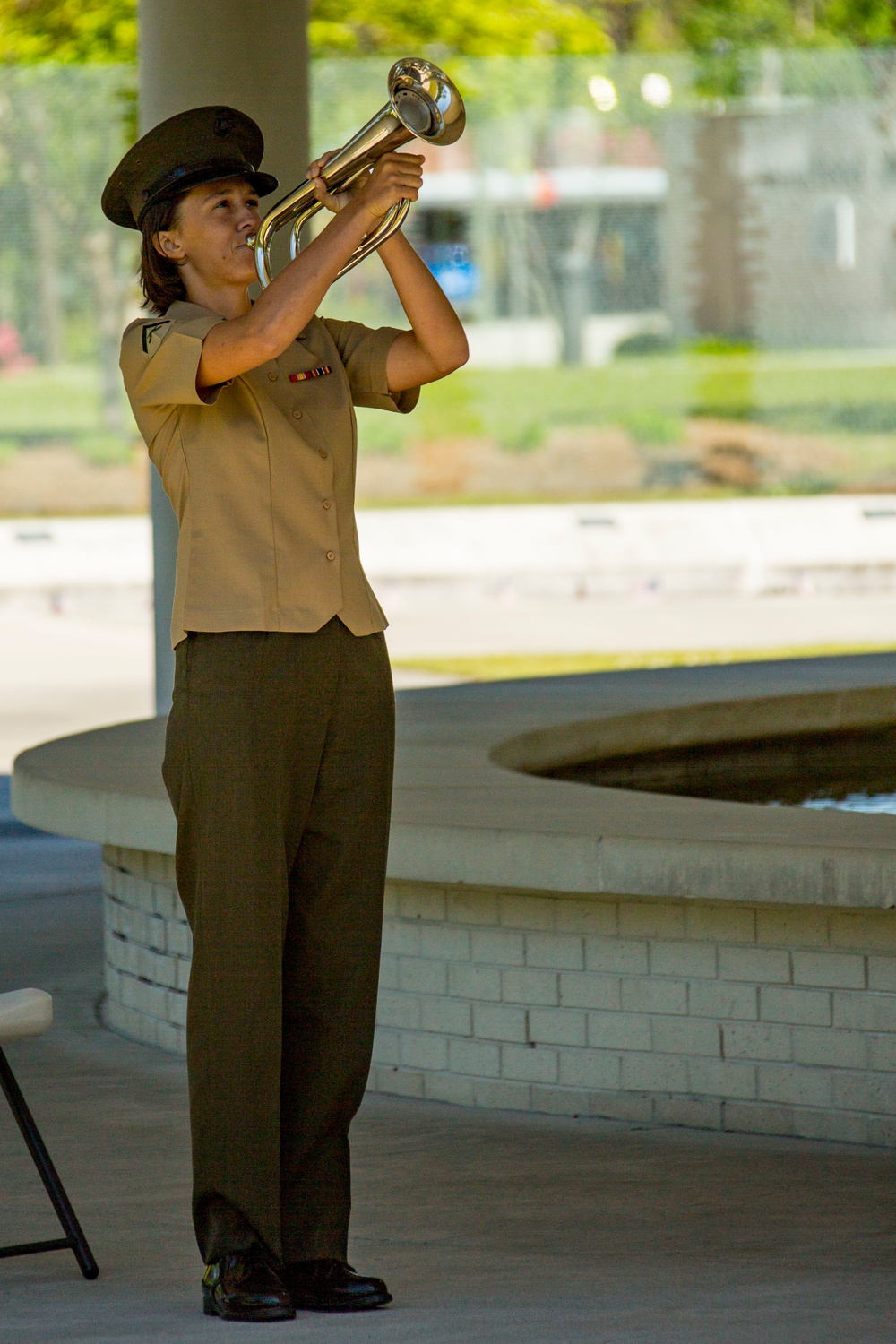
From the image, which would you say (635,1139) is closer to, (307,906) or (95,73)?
(307,906)

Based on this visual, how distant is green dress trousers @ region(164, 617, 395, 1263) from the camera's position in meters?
3.53

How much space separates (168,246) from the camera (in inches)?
141

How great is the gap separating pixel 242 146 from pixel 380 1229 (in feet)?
6.37

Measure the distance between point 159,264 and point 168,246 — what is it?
44 mm

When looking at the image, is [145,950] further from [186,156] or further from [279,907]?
[186,156]

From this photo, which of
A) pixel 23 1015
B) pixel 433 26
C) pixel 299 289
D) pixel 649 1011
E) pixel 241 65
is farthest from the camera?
pixel 433 26

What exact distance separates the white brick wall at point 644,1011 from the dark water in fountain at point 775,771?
5.45 feet

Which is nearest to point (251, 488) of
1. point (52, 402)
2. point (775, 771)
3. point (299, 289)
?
point (299, 289)

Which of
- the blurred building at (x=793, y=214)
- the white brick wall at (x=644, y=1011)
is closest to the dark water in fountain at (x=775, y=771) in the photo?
the white brick wall at (x=644, y=1011)

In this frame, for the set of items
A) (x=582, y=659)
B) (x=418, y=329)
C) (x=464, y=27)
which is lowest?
(x=582, y=659)

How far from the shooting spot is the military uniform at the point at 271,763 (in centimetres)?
352

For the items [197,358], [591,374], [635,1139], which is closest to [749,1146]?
[635,1139]

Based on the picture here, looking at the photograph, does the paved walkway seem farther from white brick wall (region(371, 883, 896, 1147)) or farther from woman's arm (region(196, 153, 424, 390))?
woman's arm (region(196, 153, 424, 390))

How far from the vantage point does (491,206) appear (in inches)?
825
